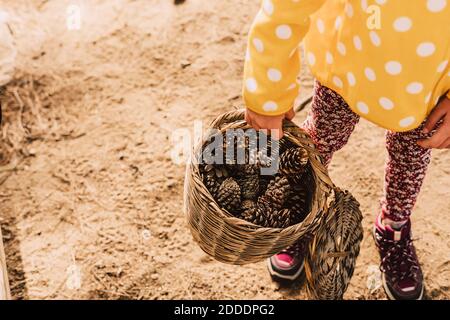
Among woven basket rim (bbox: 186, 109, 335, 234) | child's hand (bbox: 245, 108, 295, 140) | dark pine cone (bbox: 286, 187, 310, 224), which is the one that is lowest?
dark pine cone (bbox: 286, 187, 310, 224)

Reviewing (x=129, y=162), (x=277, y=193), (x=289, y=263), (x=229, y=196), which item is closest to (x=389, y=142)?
(x=277, y=193)

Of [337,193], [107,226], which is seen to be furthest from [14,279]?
[337,193]

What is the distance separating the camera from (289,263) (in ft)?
5.75

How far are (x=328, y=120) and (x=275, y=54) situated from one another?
1.26 ft

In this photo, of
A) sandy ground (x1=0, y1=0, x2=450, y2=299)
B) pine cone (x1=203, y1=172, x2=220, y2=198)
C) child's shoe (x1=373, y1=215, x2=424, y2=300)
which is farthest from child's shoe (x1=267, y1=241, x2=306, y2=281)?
pine cone (x1=203, y1=172, x2=220, y2=198)

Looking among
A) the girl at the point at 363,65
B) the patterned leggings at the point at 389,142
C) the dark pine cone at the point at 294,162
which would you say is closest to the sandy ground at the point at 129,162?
the patterned leggings at the point at 389,142

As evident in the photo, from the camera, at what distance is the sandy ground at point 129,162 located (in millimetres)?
1801

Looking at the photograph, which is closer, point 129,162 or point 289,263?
point 289,263

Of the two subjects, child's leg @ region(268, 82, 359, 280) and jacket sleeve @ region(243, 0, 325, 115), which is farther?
child's leg @ region(268, 82, 359, 280)

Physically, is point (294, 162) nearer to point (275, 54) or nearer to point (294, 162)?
point (294, 162)

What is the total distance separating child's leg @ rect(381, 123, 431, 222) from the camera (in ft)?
4.40

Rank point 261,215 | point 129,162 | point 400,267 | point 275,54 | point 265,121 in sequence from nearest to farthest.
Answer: point 275,54 → point 265,121 → point 261,215 → point 400,267 → point 129,162

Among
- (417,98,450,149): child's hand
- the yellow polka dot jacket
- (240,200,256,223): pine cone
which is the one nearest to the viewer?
the yellow polka dot jacket

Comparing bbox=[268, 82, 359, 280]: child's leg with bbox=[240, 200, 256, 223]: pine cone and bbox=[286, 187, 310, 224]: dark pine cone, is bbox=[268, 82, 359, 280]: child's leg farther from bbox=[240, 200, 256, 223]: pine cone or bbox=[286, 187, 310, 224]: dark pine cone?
bbox=[240, 200, 256, 223]: pine cone
